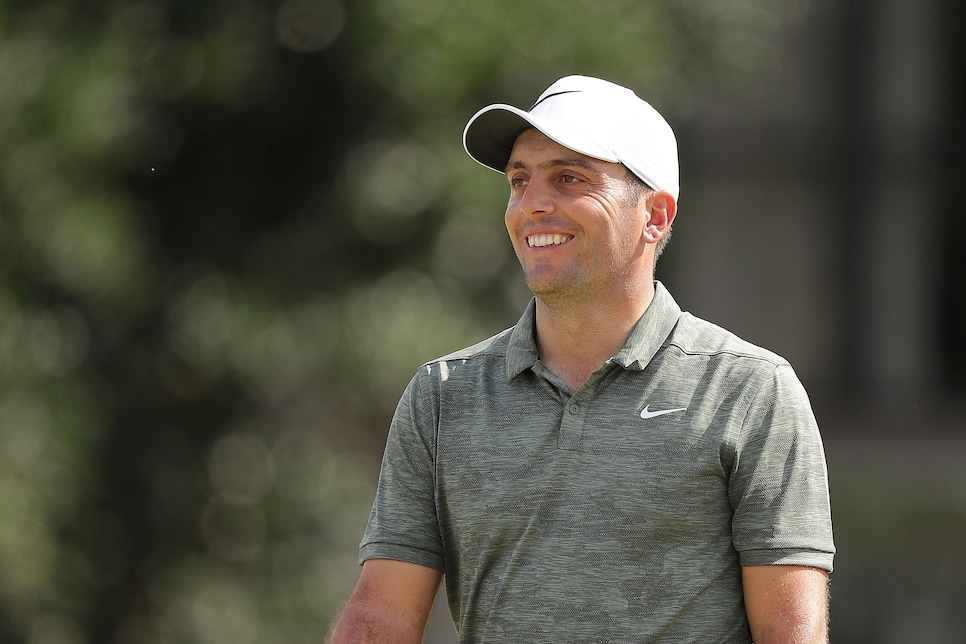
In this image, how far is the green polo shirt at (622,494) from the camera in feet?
8.45

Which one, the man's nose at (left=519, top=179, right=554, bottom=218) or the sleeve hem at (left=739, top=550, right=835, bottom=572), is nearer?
the sleeve hem at (left=739, top=550, right=835, bottom=572)

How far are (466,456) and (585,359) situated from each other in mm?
311

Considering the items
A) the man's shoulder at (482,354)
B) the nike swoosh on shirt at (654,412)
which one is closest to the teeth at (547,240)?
the man's shoulder at (482,354)

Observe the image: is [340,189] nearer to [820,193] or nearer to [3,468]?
[3,468]

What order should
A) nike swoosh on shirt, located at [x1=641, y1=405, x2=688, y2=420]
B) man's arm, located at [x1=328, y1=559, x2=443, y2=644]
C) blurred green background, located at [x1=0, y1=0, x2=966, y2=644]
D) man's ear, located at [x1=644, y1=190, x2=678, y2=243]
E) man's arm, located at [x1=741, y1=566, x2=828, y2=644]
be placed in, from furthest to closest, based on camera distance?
blurred green background, located at [x1=0, y1=0, x2=966, y2=644]
man's ear, located at [x1=644, y1=190, x2=678, y2=243]
man's arm, located at [x1=328, y1=559, x2=443, y2=644]
nike swoosh on shirt, located at [x1=641, y1=405, x2=688, y2=420]
man's arm, located at [x1=741, y1=566, x2=828, y2=644]

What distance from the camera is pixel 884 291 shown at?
29.9 ft

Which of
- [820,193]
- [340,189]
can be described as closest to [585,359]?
[340,189]

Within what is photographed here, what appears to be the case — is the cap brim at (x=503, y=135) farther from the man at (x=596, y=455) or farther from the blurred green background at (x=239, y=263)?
the blurred green background at (x=239, y=263)

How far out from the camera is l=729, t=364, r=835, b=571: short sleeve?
8.36ft

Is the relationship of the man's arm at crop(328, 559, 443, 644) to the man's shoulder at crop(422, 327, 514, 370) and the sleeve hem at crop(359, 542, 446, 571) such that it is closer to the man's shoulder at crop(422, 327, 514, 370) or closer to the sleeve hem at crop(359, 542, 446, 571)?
the sleeve hem at crop(359, 542, 446, 571)

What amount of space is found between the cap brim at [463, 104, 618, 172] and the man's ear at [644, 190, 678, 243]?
15cm

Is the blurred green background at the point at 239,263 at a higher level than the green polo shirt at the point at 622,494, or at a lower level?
higher

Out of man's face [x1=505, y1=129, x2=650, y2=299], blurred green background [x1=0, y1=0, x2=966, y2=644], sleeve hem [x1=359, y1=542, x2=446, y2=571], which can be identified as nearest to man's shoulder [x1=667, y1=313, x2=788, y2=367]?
man's face [x1=505, y1=129, x2=650, y2=299]

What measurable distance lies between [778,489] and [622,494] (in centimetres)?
28
